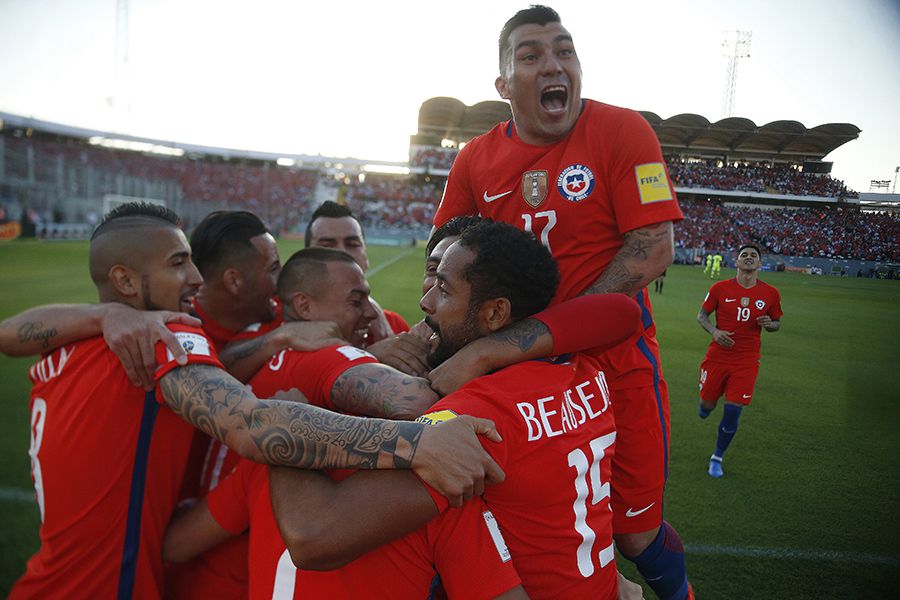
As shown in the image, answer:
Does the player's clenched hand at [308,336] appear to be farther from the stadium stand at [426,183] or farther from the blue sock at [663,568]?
the stadium stand at [426,183]

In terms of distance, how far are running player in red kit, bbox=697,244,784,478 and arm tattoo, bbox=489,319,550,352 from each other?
4.80m

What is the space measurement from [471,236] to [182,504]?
1513 millimetres

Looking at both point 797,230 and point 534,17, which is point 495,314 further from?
point 797,230

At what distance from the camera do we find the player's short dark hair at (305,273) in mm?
2619

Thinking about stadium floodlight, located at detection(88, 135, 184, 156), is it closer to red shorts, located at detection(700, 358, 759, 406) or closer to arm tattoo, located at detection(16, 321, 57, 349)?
red shorts, located at detection(700, 358, 759, 406)

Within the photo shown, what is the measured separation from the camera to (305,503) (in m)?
1.38

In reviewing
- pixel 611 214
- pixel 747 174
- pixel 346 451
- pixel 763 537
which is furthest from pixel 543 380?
pixel 747 174

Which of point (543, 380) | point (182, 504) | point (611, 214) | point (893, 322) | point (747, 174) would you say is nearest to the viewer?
point (543, 380)

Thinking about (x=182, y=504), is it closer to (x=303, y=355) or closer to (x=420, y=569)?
(x=303, y=355)

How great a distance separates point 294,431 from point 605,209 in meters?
1.73

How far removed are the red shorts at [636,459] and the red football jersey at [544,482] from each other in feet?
2.87

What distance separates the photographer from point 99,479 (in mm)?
1781

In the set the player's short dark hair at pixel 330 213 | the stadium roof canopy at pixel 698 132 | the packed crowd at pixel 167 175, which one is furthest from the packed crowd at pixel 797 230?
the packed crowd at pixel 167 175

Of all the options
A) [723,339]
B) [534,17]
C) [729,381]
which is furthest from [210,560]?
[723,339]
